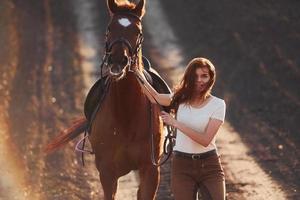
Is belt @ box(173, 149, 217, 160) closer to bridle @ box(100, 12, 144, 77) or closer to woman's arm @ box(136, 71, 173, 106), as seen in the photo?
woman's arm @ box(136, 71, 173, 106)

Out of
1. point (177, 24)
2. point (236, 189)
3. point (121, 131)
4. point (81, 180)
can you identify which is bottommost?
point (177, 24)

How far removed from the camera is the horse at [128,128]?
299 inches

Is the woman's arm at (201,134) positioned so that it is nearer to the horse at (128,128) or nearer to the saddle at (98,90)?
the horse at (128,128)

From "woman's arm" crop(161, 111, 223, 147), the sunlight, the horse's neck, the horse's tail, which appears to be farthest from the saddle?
the sunlight

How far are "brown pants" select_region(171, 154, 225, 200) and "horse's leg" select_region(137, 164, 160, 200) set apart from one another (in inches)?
45.4

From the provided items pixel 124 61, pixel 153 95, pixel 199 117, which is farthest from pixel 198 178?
pixel 124 61

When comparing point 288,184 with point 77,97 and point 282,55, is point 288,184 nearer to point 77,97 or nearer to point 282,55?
point 77,97

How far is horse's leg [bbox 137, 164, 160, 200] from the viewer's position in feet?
25.3

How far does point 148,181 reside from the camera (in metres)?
7.73

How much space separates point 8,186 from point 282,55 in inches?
442

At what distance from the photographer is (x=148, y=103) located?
7.98 m

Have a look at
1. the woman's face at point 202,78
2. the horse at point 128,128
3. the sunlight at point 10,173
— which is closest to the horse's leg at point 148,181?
the horse at point 128,128

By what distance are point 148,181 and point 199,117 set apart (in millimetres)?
1491

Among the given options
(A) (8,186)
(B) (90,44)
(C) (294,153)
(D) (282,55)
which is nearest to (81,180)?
(A) (8,186)
